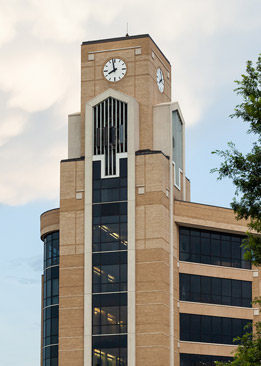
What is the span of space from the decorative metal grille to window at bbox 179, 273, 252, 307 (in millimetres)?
11057

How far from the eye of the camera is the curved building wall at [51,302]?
252ft

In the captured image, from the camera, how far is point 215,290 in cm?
7756

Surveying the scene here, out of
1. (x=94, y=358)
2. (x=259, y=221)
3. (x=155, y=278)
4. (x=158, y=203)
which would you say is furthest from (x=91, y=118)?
(x=259, y=221)

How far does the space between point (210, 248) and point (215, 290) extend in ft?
11.6

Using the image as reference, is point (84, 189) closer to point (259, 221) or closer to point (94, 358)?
point (94, 358)

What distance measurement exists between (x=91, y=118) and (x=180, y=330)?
18908mm

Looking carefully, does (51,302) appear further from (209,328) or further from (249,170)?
(249,170)

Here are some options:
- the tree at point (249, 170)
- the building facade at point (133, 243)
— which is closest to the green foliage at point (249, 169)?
the tree at point (249, 170)

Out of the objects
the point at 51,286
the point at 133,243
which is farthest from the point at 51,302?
the point at 133,243

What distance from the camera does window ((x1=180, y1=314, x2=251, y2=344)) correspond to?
247ft

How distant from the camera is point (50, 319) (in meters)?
77.7

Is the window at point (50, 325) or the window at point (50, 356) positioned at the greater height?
the window at point (50, 325)

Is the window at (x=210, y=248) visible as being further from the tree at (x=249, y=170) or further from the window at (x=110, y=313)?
the tree at (x=249, y=170)

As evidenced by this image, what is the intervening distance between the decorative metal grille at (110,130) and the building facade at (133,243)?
0.08m
